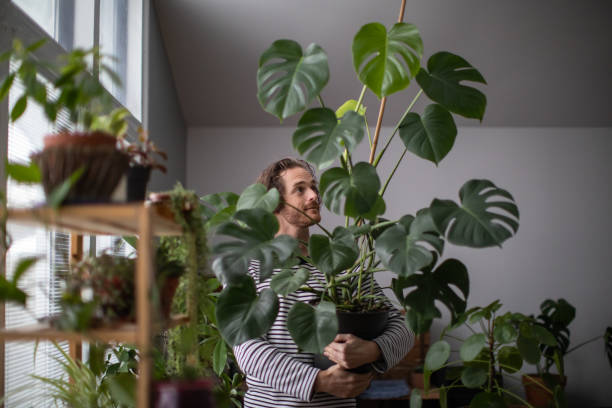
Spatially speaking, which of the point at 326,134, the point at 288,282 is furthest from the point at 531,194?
the point at 288,282

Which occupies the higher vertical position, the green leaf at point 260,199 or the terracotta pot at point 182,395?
the green leaf at point 260,199

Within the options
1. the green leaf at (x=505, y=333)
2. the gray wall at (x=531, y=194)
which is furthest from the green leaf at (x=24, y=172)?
the gray wall at (x=531, y=194)

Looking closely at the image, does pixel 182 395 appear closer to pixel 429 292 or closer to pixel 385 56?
pixel 429 292

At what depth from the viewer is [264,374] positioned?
66.1 inches

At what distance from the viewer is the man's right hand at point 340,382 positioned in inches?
61.8

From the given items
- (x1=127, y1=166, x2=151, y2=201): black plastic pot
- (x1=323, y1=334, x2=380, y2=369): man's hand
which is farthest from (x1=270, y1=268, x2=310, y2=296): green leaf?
(x1=127, y1=166, x2=151, y2=201): black plastic pot

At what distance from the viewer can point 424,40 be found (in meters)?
4.05

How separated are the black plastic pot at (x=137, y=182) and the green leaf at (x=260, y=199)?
55 centimetres

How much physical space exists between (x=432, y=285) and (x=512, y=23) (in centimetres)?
311

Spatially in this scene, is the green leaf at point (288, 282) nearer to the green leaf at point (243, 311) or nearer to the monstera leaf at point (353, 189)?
the green leaf at point (243, 311)

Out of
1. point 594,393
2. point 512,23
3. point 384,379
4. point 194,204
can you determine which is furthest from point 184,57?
point 594,393

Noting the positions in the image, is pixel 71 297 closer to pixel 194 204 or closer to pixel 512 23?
pixel 194 204

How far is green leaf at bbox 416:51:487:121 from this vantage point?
170 cm

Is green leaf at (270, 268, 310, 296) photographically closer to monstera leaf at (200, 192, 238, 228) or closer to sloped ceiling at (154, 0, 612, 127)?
monstera leaf at (200, 192, 238, 228)
